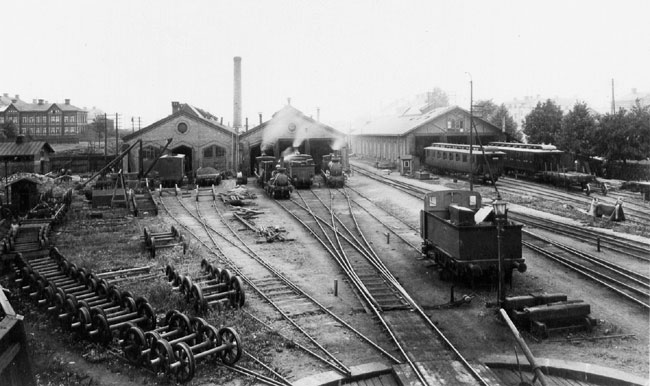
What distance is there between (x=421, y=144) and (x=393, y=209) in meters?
24.7

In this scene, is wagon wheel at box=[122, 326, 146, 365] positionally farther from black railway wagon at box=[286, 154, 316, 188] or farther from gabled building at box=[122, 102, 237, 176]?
gabled building at box=[122, 102, 237, 176]

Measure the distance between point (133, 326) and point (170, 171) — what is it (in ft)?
94.1

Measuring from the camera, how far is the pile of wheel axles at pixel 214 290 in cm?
1241

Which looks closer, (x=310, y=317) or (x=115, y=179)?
(x=310, y=317)

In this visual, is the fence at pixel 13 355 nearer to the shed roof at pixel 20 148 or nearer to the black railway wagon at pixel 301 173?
the black railway wagon at pixel 301 173

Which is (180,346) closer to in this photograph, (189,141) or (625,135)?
(189,141)

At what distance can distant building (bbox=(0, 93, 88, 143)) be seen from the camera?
264 feet

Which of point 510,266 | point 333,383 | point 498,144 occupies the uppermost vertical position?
point 498,144

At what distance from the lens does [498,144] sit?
146 feet

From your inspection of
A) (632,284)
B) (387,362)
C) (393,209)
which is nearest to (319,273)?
(387,362)

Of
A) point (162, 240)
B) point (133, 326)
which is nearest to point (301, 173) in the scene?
point (162, 240)

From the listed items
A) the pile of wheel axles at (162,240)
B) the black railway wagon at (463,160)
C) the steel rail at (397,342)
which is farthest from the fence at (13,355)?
the black railway wagon at (463,160)

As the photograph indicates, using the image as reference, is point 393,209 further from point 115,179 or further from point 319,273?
point 115,179

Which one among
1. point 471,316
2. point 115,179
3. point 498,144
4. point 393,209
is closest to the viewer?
point 471,316
